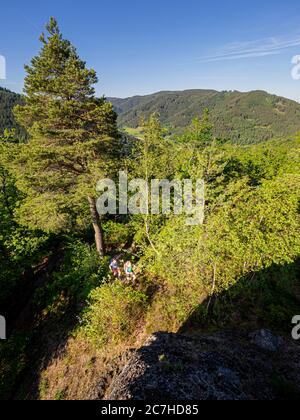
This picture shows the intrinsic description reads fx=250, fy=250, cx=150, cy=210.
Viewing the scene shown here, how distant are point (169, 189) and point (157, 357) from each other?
1038 centimetres

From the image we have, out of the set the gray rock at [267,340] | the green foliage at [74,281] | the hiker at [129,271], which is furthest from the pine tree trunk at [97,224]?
the gray rock at [267,340]

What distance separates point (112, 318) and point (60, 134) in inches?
422

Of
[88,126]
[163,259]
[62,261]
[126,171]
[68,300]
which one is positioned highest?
[88,126]

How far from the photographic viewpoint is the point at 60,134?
14828 mm

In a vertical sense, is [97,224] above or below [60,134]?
below

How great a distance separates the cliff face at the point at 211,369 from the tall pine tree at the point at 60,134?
978 cm

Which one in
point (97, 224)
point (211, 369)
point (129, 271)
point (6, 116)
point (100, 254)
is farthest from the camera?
point (6, 116)

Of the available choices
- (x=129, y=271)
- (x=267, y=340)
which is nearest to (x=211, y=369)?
(x=267, y=340)

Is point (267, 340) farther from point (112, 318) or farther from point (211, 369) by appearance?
point (112, 318)

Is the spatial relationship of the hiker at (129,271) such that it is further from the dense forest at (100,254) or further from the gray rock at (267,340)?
the gray rock at (267,340)

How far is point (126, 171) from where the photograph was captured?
15391 millimetres

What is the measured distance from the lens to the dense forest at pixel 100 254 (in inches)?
407
